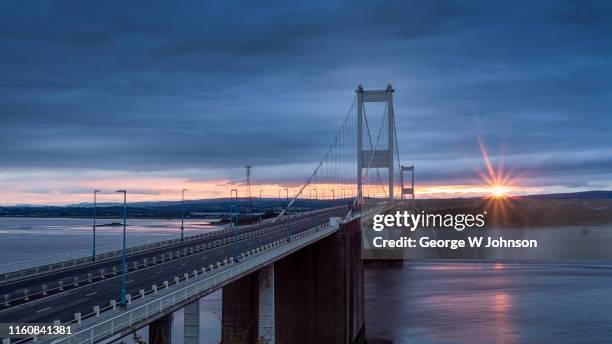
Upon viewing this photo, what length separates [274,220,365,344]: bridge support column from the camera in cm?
4753

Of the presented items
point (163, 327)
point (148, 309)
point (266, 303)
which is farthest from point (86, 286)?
point (266, 303)

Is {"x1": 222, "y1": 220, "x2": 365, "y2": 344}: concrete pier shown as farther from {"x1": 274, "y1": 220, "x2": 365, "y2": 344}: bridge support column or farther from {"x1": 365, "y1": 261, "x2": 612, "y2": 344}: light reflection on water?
{"x1": 365, "y1": 261, "x2": 612, "y2": 344}: light reflection on water

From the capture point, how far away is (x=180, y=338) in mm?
54531

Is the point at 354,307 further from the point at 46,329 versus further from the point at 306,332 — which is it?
the point at 46,329

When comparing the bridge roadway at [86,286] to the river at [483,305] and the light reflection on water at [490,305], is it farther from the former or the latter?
the light reflection on water at [490,305]

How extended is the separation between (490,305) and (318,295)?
97.3ft

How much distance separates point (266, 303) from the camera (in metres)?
39.2

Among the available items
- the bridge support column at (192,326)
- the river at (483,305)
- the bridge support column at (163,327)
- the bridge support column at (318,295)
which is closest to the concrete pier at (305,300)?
the bridge support column at (318,295)

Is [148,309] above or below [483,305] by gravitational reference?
above

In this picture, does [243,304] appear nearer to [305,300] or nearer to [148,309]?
[305,300]

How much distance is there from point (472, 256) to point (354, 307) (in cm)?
9833

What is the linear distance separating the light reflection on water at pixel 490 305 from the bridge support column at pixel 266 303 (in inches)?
706

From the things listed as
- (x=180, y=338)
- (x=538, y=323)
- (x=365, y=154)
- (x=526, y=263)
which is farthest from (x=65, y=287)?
(x=526, y=263)

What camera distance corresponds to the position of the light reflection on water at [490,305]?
55.3 m
